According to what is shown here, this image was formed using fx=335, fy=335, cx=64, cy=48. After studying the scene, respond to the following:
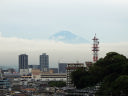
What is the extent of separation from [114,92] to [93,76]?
9.63 m

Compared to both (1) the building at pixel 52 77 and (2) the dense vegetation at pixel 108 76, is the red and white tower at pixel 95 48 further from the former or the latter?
(1) the building at pixel 52 77

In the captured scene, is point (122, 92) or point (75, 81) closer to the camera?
point (122, 92)

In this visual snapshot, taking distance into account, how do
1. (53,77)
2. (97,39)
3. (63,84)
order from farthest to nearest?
(53,77) → (63,84) → (97,39)

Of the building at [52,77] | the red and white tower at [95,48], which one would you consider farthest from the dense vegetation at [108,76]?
the building at [52,77]

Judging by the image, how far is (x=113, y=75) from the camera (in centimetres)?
3862

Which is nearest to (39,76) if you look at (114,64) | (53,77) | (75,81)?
(53,77)

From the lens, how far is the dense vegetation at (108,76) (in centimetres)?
3416

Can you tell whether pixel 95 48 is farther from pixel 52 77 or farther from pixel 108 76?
pixel 52 77

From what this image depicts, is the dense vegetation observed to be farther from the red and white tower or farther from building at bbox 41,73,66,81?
building at bbox 41,73,66,81

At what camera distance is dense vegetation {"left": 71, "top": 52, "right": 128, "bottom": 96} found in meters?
34.2

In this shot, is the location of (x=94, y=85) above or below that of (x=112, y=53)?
below

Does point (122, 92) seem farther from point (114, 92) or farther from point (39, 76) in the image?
point (39, 76)

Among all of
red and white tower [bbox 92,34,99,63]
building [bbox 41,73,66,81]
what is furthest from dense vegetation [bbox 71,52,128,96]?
building [bbox 41,73,66,81]

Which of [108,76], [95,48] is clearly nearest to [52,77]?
[95,48]
